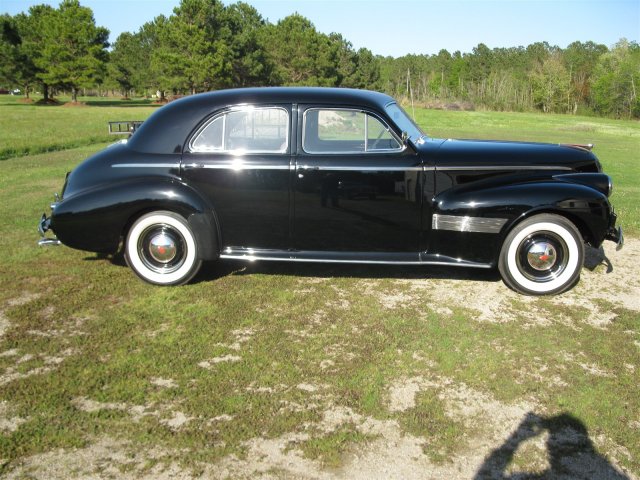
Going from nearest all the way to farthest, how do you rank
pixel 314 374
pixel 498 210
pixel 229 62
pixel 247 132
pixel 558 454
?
pixel 558 454, pixel 314 374, pixel 498 210, pixel 247 132, pixel 229 62

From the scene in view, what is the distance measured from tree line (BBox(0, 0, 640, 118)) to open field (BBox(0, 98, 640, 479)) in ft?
163

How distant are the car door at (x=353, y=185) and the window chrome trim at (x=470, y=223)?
24cm

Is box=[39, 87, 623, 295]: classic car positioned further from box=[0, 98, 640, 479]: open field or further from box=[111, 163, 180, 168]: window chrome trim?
box=[0, 98, 640, 479]: open field

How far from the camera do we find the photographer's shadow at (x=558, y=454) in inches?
101

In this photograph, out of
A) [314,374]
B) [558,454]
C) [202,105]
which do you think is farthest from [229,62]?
[558,454]

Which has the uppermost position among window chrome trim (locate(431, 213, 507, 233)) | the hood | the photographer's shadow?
the hood

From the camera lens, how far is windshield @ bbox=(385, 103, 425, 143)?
5.01 m

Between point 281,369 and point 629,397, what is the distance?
2147 millimetres

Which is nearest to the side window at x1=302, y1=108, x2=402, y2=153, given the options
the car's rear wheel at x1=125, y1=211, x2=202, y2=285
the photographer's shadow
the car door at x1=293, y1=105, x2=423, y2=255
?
the car door at x1=293, y1=105, x2=423, y2=255

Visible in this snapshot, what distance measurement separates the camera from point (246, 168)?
4.87 metres

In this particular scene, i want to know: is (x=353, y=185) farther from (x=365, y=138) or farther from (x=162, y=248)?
(x=162, y=248)

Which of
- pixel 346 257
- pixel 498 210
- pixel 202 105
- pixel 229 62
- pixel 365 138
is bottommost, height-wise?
pixel 346 257

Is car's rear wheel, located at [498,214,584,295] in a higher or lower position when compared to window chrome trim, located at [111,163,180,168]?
lower

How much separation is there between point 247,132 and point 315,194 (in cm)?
87
